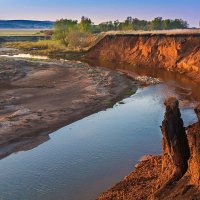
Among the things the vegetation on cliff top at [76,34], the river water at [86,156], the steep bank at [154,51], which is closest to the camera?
the river water at [86,156]

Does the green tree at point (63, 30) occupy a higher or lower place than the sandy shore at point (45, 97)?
higher

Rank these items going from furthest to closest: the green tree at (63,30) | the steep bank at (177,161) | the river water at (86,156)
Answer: the green tree at (63,30)
the river water at (86,156)
the steep bank at (177,161)

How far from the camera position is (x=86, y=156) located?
2755 cm

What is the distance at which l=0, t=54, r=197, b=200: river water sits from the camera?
2275 cm

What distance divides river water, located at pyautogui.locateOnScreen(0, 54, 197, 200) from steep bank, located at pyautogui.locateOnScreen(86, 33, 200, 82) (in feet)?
83.7

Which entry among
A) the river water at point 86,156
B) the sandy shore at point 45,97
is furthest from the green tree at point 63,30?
the river water at point 86,156

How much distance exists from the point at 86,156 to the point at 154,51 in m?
55.5

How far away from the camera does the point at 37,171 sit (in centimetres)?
2530

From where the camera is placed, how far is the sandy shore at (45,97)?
32.3 meters

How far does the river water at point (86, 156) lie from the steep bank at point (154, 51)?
25.5 metres

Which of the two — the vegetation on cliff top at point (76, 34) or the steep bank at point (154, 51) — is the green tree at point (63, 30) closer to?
the vegetation on cliff top at point (76, 34)

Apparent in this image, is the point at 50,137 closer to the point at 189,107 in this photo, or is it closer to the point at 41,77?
the point at 189,107

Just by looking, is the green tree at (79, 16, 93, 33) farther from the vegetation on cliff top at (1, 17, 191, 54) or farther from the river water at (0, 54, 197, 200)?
the river water at (0, 54, 197, 200)

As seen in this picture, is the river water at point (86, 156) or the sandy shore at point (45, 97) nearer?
the river water at point (86, 156)
